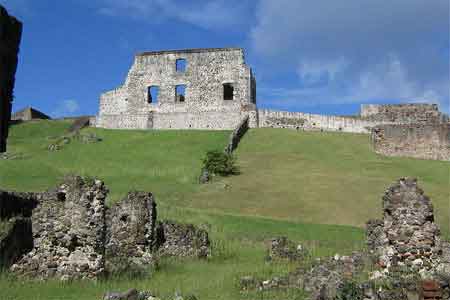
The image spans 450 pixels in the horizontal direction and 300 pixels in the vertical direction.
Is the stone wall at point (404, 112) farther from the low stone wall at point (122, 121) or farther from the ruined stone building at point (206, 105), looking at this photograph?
the low stone wall at point (122, 121)

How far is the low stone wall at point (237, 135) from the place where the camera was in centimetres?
3777

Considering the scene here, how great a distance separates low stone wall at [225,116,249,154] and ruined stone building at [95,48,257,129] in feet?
15.5

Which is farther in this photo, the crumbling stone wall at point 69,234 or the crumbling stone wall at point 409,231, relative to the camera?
the crumbling stone wall at point 409,231

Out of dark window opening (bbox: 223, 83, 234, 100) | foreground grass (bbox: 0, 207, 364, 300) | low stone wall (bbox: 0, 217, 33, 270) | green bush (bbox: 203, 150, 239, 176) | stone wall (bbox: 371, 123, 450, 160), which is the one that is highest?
dark window opening (bbox: 223, 83, 234, 100)

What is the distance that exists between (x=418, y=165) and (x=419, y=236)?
25646 mm

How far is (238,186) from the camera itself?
94.7 ft

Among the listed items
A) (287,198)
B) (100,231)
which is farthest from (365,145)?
(100,231)

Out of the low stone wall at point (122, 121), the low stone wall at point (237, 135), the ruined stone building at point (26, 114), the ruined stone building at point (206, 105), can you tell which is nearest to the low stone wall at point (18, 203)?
the low stone wall at point (237, 135)

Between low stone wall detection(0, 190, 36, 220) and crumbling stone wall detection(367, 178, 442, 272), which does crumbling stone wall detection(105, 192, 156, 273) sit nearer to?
low stone wall detection(0, 190, 36, 220)

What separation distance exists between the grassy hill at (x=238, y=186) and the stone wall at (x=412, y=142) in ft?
4.81

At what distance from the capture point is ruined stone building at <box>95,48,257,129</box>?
51969 mm

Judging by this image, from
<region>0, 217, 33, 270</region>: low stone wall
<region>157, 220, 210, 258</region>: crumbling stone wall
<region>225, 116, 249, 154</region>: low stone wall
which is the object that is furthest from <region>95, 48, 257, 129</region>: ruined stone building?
<region>0, 217, 33, 270</region>: low stone wall

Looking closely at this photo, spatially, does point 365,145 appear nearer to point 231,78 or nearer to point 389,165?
point 389,165

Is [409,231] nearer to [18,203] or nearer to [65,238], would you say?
[65,238]
